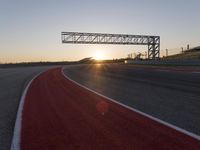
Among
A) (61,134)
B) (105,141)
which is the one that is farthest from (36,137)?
(105,141)

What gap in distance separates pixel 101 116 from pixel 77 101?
3.05 m

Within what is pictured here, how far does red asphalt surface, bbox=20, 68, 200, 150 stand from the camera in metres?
5.93

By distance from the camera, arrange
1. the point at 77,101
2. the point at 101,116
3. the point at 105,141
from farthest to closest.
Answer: the point at 77,101, the point at 101,116, the point at 105,141

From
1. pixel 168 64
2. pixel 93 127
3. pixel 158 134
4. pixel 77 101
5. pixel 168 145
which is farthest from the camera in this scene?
pixel 168 64

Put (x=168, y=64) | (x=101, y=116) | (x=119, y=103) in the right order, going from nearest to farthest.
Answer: (x=101, y=116) → (x=119, y=103) → (x=168, y=64)

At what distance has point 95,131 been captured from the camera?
698cm

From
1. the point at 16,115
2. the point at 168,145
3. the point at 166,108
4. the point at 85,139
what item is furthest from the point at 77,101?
the point at 168,145

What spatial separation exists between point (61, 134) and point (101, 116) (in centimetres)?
190

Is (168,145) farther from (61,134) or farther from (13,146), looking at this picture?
(13,146)

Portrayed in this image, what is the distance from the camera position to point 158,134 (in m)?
6.57

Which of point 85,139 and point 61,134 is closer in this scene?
point 85,139

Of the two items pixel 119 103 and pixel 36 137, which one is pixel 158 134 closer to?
pixel 36 137

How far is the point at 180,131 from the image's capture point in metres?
6.77

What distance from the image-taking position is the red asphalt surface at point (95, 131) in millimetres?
5926
